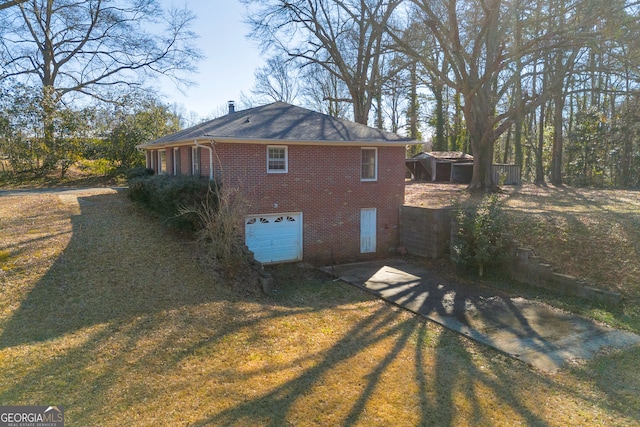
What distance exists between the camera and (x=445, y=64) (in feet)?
76.9

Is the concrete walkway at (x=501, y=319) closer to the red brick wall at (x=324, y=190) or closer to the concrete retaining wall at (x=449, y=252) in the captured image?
the concrete retaining wall at (x=449, y=252)

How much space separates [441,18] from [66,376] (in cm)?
2042

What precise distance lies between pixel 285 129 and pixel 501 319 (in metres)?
8.91

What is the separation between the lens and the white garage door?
44.6 feet

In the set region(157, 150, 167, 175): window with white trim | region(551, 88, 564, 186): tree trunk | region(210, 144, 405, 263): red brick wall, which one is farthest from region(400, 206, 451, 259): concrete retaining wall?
region(551, 88, 564, 186): tree trunk

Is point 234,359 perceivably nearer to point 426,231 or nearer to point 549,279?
point 549,279

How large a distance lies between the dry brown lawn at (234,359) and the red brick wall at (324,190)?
3.30 meters

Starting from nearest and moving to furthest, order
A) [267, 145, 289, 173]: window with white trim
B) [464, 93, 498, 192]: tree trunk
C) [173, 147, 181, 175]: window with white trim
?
[267, 145, 289, 173]: window with white trim → [173, 147, 181, 175]: window with white trim → [464, 93, 498, 192]: tree trunk

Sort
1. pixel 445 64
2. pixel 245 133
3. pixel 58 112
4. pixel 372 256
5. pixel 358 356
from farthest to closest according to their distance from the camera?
pixel 58 112, pixel 445 64, pixel 372 256, pixel 245 133, pixel 358 356

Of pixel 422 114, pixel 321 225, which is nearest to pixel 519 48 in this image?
pixel 321 225

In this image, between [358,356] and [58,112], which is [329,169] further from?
[58,112]

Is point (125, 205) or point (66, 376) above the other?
point (125, 205)

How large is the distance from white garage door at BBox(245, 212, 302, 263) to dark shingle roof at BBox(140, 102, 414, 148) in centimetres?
267

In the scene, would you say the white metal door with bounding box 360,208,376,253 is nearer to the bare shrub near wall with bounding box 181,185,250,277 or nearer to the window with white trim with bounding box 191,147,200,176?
the bare shrub near wall with bounding box 181,185,250,277
